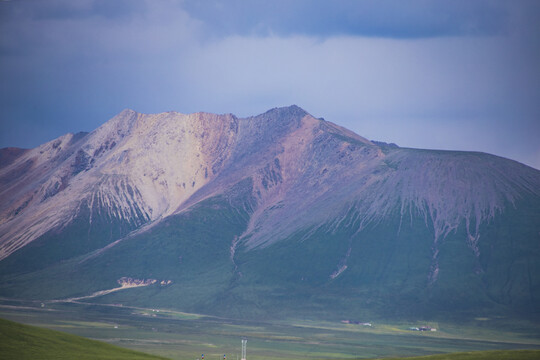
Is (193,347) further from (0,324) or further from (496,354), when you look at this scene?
(496,354)

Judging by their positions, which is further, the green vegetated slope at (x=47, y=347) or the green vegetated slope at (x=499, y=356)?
the green vegetated slope at (x=499, y=356)

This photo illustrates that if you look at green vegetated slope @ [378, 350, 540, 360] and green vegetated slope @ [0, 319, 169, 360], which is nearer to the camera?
green vegetated slope @ [0, 319, 169, 360]

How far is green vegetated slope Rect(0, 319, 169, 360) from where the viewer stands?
111 metres

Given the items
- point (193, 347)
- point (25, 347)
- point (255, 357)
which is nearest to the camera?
point (25, 347)

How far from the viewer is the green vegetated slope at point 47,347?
111062 millimetres

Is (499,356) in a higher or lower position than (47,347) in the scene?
lower

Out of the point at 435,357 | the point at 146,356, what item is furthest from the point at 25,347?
the point at 435,357

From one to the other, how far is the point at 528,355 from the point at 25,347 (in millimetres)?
78357

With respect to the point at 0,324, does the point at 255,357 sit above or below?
below

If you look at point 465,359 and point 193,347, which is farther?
point 193,347

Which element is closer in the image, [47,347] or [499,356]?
[47,347]

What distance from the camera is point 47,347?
387 ft

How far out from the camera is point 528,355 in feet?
382

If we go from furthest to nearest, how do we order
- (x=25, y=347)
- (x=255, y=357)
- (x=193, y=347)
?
(x=193, y=347) → (x=255, y=357) → (x=25, y=347)
